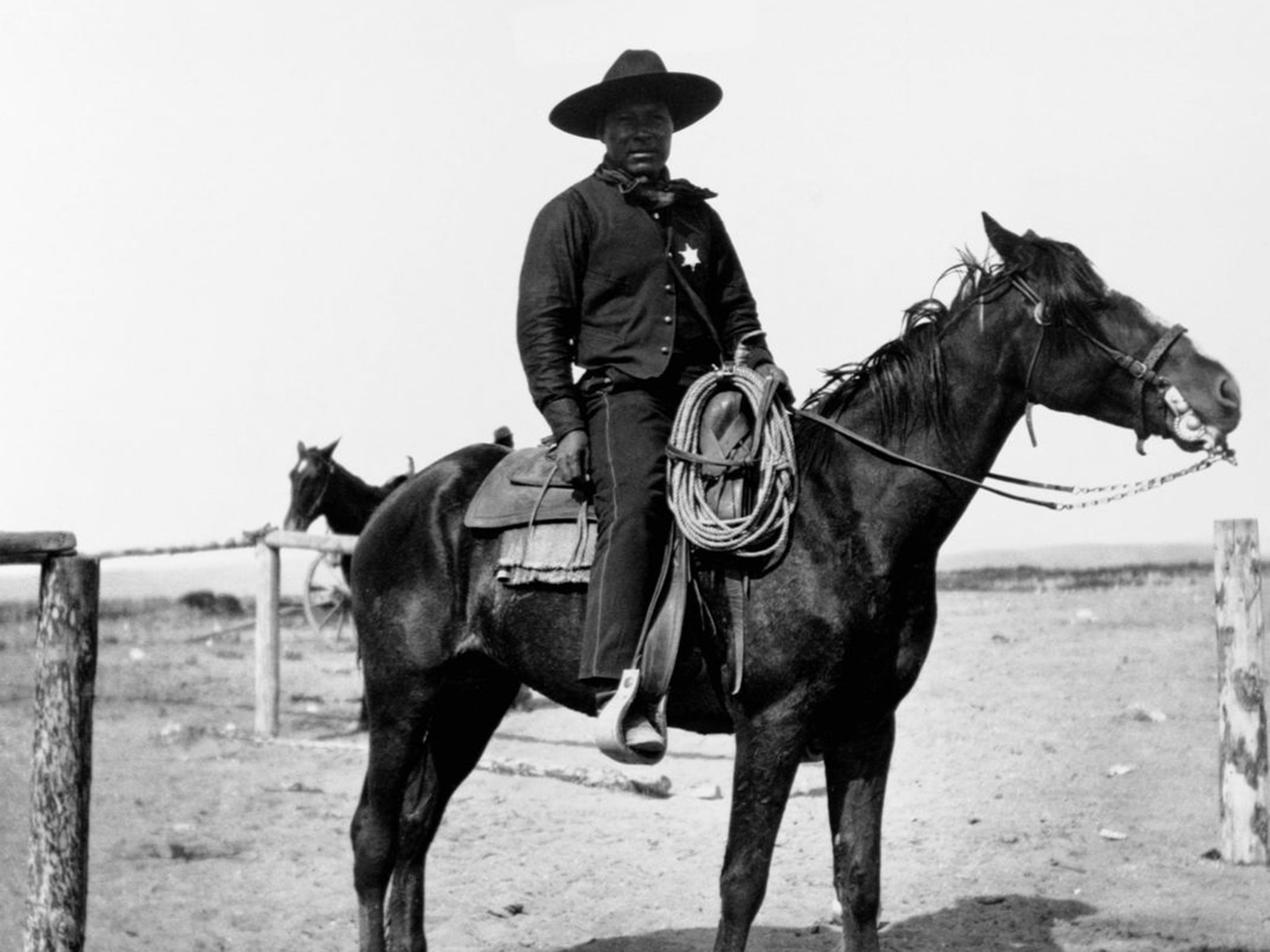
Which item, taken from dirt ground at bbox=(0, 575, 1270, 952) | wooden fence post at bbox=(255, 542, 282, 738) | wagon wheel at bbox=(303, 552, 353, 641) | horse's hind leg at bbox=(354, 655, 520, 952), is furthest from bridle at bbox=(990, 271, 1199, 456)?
wagon wheel at bbox=(303, 552, 353, 641)

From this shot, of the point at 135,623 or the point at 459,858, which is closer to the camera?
the point at 459,858

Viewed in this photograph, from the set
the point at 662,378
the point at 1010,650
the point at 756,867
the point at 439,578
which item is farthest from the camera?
the point at 1010,650

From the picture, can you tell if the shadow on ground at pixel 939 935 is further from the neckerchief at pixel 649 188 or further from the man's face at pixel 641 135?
the man's face at pixel 641 135

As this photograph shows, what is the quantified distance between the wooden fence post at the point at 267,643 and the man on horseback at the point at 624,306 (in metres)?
7.11

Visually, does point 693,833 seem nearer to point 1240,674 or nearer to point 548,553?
point 1240,674

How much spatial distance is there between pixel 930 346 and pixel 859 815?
163cm

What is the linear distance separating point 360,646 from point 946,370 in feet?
8.81

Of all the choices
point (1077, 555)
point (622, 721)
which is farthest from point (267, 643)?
point (1077, 555)

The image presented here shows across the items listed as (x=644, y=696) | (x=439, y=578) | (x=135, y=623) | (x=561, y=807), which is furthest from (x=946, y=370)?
(x=135, y=623)

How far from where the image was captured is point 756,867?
4859mm

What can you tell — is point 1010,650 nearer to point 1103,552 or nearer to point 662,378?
point 662,378

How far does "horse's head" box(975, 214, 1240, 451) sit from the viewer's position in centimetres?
462

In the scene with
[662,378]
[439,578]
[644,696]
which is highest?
[662,378]

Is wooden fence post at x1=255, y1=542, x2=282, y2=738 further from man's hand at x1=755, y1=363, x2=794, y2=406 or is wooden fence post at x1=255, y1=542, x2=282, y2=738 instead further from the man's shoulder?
man's hand at x1=755, y1=363, x2=794, y2=406
